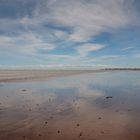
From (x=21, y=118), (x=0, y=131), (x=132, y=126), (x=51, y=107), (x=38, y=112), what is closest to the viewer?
(x=0, y=131)

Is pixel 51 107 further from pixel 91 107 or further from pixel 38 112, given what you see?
pixel 91 107

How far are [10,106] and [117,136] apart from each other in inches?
286

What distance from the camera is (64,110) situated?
39.2 feet

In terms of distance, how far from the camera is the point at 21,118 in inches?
402

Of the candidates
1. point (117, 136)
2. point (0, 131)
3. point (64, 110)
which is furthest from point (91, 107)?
point (0, 131)

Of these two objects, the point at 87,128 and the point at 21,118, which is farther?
the point at 21,118

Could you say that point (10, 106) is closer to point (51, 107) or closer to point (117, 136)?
point (51, 107)

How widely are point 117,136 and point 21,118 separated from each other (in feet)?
15.1

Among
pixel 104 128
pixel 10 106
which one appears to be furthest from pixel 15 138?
pixel 10 106

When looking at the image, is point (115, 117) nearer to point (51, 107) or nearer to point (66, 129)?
point (66, 129)

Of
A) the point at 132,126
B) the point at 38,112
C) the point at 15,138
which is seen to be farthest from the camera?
the point at 38,112

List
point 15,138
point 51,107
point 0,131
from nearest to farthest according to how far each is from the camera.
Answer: point 15,138 < point 0,131 < point 51,107

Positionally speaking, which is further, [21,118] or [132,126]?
[21,118]

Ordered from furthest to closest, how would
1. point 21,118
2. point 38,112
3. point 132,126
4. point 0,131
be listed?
1. point 38,112
2. point 21,118
3. point 132,126
4. point 0,131
